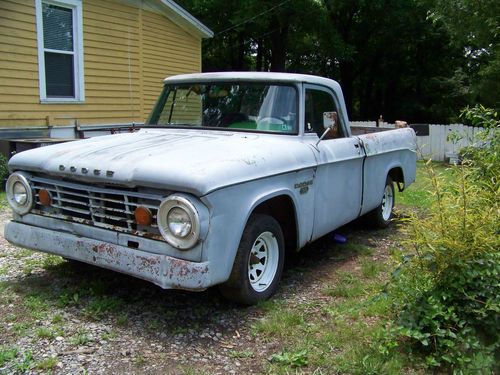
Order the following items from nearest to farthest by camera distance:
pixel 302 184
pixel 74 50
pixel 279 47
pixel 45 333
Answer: pixel 45 333, pixel 302 184, pixel 74 50, pixel 279 47

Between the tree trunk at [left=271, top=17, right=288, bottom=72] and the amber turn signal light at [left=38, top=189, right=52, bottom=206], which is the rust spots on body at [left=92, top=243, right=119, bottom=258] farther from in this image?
the tree trunk at [left=271, top=17, right=288, bottom=72]

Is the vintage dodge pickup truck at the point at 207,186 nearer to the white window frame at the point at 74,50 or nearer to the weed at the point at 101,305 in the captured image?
the weed at the point at 101,305

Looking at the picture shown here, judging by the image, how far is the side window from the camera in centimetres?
464

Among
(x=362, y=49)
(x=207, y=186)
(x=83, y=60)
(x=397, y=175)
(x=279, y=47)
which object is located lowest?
(x=397, y=175)

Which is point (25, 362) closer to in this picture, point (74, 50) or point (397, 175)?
point (397, 175)

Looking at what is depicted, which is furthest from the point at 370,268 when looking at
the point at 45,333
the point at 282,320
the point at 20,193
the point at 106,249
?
the point at 20,193

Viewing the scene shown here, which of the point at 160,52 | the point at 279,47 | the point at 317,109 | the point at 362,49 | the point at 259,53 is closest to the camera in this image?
the point at 317,109

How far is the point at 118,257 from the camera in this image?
3.40 meters

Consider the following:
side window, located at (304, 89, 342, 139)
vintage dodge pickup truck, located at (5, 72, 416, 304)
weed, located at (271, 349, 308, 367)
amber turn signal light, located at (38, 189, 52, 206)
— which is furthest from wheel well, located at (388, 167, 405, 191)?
amber turn signal light, located at (38, 189, 52, 206)

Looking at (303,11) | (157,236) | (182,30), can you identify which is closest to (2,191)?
(157,236)

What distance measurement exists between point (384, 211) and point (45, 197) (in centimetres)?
430

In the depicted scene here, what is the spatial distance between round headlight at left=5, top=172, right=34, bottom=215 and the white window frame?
19.8ft

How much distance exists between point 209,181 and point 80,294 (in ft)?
5.19

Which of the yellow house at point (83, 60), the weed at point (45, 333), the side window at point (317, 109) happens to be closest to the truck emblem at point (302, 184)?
the side window at point (317, 109)
